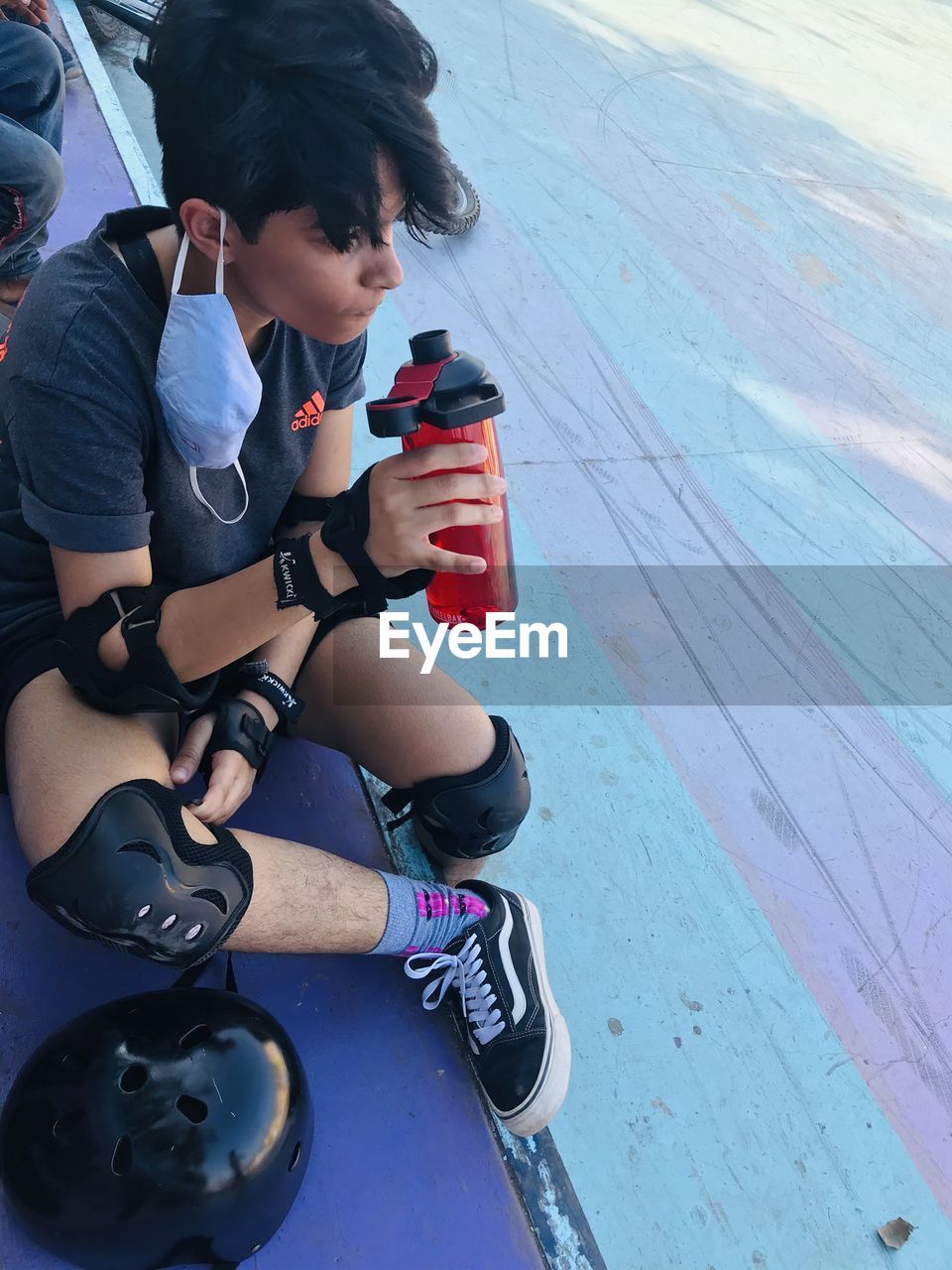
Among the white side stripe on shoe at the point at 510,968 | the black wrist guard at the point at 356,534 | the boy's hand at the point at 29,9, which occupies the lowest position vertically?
the white side stripe on shoe at the point at 510,968

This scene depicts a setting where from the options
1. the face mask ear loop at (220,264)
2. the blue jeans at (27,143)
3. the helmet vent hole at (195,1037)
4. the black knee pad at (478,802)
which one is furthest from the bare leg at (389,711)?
the blue jeans at (27,143)

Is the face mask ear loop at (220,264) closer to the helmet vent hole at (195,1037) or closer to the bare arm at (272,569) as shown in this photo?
the bare arm at (272,569)

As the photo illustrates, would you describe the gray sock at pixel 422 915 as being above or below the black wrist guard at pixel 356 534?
below

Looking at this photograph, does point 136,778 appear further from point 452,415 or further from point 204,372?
point 452,415

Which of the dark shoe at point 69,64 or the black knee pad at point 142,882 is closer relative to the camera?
the black knee pad at point 142,882

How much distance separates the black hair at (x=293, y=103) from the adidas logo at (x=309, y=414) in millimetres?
348

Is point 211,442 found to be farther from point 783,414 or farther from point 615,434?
point 783,414

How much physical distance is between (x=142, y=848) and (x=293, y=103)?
82cm

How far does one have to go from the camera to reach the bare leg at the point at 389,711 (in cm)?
137

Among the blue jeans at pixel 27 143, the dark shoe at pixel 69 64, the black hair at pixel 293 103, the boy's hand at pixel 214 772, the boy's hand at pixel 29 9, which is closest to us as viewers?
the black hair at pixel 293 103

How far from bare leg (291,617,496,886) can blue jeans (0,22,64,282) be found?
4.26ft

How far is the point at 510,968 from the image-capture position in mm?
1301

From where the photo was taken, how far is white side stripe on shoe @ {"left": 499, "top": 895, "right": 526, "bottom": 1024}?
1273 millimetres

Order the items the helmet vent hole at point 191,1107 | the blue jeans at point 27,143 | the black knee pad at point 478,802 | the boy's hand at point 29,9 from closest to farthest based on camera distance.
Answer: the helmet vent hole at point 191,1107
the black knee pad at point 478,802
the blue jeans at point 27,143
the boy's hand at point 29,9
